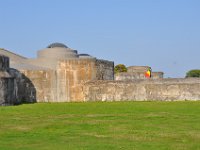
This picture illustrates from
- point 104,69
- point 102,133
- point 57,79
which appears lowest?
point 102,133

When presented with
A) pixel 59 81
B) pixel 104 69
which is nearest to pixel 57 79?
pixel 59 81

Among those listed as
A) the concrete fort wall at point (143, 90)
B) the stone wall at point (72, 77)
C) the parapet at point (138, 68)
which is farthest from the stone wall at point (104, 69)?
the parapet at point (138, 68)

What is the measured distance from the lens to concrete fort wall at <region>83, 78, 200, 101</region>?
3062 cm

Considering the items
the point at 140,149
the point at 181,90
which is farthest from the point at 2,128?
the point at 181,90

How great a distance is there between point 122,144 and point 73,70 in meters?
22.5

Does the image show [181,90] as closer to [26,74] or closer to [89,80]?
[89,80]

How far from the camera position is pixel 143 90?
31.7 metres

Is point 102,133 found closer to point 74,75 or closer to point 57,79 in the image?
point 74,75

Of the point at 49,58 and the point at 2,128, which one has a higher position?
the point at 49,58

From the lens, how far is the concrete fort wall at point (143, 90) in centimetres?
3062

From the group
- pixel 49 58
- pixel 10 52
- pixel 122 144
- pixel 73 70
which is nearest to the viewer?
pixel 122 144

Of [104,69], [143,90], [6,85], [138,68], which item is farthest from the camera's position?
[138,68]

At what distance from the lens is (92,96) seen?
33219 millimetres

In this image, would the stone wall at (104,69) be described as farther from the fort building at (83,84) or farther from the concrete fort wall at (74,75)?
the concrete fort wall at (74,75)
